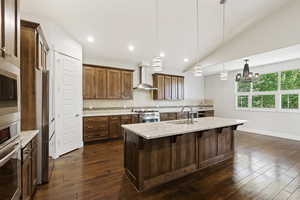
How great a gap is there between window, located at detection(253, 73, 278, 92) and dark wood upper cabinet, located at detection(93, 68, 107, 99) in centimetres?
570

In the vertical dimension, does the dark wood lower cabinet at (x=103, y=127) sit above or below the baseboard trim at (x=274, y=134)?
above

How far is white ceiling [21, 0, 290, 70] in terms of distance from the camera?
3000mm

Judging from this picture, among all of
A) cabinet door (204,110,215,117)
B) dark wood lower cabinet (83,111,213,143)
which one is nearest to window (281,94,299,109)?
cabinet door (204,110,215,117)

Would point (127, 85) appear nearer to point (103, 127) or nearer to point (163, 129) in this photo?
point (103, 127)

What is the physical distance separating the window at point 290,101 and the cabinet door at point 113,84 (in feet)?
18.6

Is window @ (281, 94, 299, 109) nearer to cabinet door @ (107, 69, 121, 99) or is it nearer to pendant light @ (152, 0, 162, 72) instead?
pendant light @ (152, 0, 162, 72)

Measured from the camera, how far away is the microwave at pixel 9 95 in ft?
3.31

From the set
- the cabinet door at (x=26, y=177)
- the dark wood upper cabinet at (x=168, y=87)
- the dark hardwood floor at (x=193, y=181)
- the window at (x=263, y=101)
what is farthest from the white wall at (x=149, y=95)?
the cabinet door at (x=26, y=177)

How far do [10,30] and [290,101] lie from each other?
692 centimetres

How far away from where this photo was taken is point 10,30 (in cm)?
114

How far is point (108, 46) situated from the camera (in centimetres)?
431

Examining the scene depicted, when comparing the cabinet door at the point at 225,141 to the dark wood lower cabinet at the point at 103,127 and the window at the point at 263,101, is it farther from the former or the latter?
the window at the point at 263,101

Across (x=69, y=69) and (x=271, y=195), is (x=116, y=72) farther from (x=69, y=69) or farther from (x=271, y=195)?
(x=271, y=195)

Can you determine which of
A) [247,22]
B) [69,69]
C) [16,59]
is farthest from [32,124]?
[247,22]
